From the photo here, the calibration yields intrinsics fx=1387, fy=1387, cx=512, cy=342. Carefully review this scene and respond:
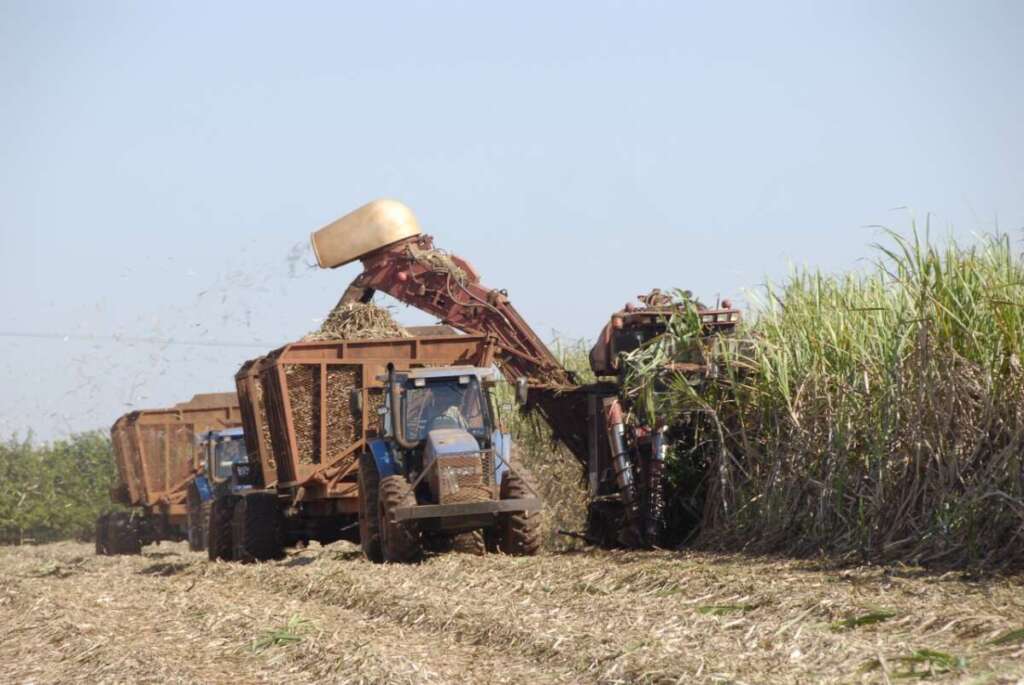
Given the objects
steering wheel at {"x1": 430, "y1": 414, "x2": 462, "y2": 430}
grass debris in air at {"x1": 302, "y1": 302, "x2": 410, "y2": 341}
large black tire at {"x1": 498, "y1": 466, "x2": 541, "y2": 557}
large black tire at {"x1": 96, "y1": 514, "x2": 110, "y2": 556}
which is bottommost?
large black tire at {"x1": 96, "y1": 514, "x2": 110, "y2": 556}

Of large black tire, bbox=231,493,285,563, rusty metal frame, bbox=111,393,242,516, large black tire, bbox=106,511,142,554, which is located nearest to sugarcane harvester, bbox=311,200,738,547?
large black tire, bbox=231,493,285,563

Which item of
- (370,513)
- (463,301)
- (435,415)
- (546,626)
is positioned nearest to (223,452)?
(463,301)

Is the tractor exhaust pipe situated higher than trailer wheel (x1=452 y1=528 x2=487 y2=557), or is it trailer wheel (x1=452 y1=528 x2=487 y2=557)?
the tractor exhaust pipe

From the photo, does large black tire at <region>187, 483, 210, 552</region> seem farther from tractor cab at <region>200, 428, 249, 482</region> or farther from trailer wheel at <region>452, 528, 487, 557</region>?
trailer wheel at <region>452, 528, 487, 557</region>

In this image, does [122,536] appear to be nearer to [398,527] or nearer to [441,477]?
[398,527]

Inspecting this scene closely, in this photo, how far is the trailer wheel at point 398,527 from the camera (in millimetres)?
12375

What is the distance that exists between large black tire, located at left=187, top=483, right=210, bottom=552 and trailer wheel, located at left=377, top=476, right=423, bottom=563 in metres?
8.60

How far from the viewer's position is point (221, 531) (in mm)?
16406

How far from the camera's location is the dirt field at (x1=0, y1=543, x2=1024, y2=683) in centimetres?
633

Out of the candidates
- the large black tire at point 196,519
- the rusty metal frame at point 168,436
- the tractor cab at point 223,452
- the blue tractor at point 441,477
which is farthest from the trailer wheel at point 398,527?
the rusty metal frame at point 168,436

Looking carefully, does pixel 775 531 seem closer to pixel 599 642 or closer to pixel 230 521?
pixel 599 642

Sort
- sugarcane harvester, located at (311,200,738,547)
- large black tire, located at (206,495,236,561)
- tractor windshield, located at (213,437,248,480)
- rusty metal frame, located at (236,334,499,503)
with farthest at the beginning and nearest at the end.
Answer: tractor windshield, located at (213,437,248,480) → large black tire, located at (206,495,236,561) → sugarcane harvester, located at (311,200,738,547) → rusty metal frame, located at (236,334,499,503)

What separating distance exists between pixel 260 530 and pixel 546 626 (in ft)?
25.3

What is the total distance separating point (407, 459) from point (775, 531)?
3.82 meters
